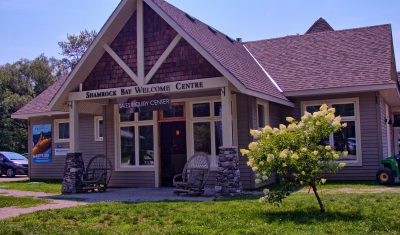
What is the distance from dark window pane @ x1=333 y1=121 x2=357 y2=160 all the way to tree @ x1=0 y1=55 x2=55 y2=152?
33.9m

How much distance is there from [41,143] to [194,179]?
1197 centimetres

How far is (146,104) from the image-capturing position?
14430 millimetres

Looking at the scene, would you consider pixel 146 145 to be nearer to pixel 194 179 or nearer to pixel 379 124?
pixel 194 179

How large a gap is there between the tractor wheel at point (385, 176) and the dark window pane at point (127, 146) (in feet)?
26.3

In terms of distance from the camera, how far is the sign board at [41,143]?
896 inches

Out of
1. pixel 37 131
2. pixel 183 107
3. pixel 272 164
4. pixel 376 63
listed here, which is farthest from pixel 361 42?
pixel 37 131

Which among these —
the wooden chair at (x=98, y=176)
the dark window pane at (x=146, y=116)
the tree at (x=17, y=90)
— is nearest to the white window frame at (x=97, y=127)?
the wooden chair at (x=98, y=176)

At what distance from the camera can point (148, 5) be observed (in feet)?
47.4

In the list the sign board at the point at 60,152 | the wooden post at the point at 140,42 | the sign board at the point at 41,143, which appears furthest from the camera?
the sign board at the point at 41,143

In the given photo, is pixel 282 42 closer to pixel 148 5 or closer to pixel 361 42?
pixel 361 42

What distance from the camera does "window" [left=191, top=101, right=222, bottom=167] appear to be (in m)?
15.1

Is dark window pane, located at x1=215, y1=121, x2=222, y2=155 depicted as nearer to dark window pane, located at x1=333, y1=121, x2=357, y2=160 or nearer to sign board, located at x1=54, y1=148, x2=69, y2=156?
dark window pane, located at x1=333, y1=121, x2=357, y2=160

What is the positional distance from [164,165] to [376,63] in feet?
26.8

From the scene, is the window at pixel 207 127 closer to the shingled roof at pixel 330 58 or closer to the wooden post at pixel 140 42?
the wooden post at pixel 140 42
